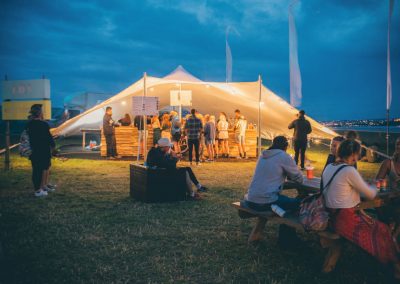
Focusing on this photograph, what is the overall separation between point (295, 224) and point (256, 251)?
0.68 meters

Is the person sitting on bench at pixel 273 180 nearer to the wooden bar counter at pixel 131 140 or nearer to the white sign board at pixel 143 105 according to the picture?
the white sign board at pixel 143 105

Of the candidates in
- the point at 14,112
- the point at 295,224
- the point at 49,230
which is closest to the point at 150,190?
the point at 49,230

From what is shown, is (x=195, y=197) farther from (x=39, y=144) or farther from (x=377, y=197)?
(x=377, y=197)

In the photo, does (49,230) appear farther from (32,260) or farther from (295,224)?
(295,224)

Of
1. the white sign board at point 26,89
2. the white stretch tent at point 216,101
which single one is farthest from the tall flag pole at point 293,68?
the white sign board at point 26,89

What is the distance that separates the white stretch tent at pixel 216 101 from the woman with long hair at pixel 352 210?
8709 mm

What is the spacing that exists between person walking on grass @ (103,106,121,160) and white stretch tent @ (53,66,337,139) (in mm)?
736

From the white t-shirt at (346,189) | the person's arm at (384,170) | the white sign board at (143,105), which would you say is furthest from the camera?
the white sign board at (143,105)

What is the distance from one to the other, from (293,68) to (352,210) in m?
6.67

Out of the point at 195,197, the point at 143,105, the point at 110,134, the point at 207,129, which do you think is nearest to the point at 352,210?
the point at 195,197

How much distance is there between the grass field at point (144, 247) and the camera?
323cm

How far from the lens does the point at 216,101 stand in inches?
606

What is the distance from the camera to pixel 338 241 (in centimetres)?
322

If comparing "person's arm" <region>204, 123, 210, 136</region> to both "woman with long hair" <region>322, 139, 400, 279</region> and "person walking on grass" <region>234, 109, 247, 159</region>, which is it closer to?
"person walking on grass" <region>234, 109, 247, 159</region>
